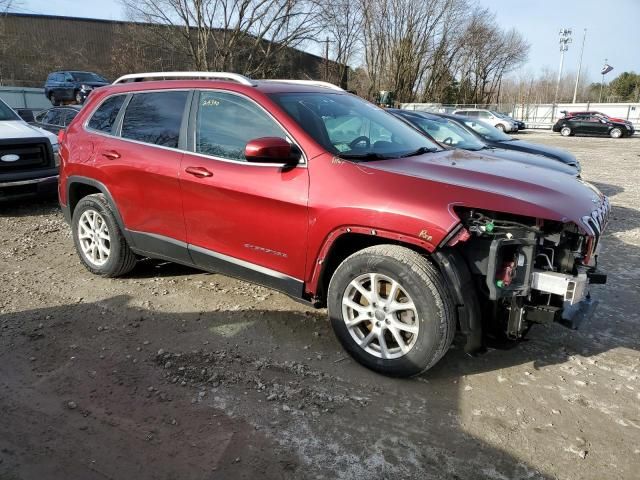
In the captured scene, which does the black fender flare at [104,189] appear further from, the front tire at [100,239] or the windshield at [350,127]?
the windshield at [350,127]

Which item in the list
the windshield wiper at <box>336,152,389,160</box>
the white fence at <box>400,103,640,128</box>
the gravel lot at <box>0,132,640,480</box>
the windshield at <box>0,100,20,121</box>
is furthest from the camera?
the white fence at <box>400,103,640,128</box>

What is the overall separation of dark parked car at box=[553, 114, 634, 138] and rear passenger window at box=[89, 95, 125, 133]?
103 ft

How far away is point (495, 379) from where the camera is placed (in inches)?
133

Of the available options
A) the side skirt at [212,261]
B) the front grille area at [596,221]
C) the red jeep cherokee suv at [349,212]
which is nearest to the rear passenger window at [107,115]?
the red jeep cherokee suv at [349,212]

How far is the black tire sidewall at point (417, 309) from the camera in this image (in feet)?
10.0

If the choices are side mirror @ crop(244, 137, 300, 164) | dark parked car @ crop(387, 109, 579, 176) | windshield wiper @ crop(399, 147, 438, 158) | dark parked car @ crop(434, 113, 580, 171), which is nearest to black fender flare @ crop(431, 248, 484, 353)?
windshield wiper @ crop(399, 147, 438, 158)

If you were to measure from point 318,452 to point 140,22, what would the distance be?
117ft

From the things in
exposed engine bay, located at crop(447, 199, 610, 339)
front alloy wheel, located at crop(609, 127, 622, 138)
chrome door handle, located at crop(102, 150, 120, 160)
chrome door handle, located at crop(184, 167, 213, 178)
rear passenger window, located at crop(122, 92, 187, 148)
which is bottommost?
exposed engine bay, located at crop(447, 199, 610, 339)

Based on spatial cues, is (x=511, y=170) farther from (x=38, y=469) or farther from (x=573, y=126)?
(x=573, y=126)

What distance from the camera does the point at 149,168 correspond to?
4254 mm

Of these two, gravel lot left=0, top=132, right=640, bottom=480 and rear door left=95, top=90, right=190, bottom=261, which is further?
rear door left=95, top=90, right=190, bottom=261

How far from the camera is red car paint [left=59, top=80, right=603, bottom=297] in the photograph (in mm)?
3029

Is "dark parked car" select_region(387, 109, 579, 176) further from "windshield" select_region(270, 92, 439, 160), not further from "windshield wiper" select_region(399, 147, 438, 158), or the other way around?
"windshield wiper" select_region(399, 147, 438, 158)

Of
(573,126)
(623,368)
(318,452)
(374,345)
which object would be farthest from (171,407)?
(573,126)
